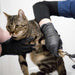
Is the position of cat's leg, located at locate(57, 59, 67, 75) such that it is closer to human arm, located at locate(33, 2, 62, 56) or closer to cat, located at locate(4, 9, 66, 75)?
cat, located at locate(4, 9, 66, 75)

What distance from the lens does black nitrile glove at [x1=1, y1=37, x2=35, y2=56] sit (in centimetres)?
69

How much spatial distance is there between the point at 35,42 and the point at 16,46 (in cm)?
8

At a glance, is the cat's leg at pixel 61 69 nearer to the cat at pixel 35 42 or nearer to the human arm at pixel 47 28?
the cat at pixel 35 42

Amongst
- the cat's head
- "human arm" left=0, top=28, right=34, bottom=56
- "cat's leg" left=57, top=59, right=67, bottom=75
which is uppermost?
the cat's head

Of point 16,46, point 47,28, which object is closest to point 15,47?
point 16,46

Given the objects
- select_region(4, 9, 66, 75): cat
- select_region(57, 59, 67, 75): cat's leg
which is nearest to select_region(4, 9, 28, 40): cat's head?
select_region(4, 9, 66, 75): cat

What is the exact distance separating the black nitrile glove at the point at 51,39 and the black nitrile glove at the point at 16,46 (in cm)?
7

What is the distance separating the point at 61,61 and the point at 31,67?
0.50 feet

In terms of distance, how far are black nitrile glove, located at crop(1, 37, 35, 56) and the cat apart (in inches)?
0.7

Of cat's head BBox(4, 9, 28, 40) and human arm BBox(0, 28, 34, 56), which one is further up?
cat's head BBox(4, 9, 28, 40)

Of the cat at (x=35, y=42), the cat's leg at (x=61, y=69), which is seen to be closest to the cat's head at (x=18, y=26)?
the cat at (x=35, y=42)

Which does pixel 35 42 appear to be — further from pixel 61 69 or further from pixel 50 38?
pixel 61 69

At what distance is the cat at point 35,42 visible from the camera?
0.68m

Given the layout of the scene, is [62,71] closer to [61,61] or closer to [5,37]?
[61,61]
